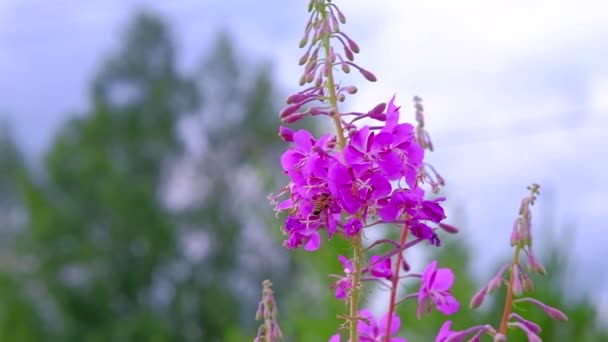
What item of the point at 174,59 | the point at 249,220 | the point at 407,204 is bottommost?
the point at 407,204

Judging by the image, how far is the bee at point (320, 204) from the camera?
124cm

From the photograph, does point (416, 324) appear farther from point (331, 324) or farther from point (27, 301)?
point (27, 301)

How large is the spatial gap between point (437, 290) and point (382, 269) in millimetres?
130

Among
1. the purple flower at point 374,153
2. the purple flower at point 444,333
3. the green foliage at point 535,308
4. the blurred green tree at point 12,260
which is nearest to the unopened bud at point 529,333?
the purple flower at point 444,333

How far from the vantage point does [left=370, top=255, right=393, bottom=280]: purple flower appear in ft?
4.52

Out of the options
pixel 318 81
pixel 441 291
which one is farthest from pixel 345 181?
pixel 441 291

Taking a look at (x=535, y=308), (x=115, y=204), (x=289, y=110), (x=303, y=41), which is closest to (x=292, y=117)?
(x=289, y=110)

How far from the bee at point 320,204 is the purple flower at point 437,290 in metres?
0.29

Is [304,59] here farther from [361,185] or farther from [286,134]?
[361,185]

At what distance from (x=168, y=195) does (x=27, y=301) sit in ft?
15.9

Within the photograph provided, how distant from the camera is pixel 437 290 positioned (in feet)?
4.83

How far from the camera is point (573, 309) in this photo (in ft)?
18.0

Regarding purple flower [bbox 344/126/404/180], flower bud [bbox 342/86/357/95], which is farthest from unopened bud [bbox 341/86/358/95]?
purple flower [bbox 344/126/404/180]

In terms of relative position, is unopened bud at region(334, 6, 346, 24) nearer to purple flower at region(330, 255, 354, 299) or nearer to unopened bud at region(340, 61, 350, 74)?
unopened bud at region(340, 61, 350, 74)
